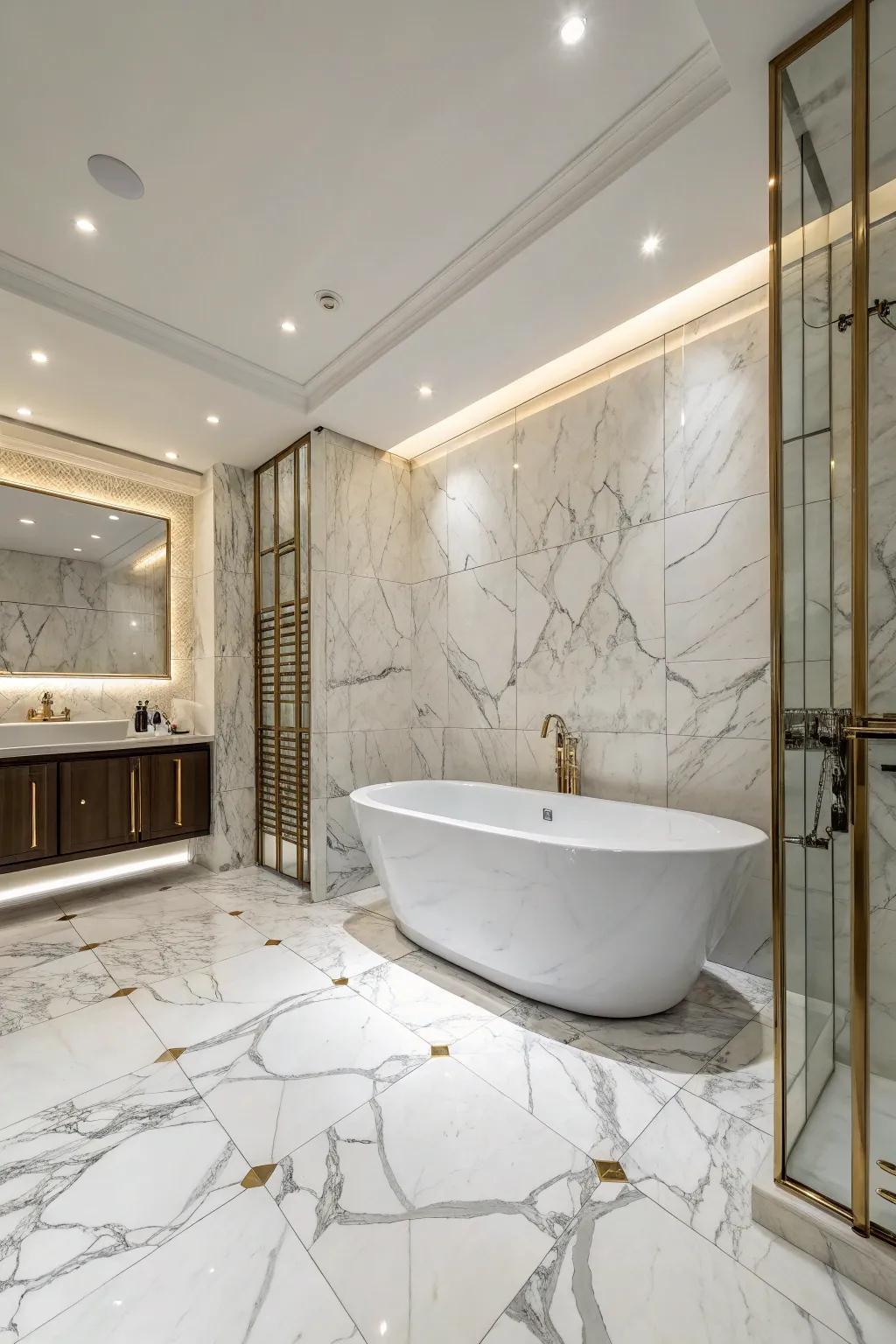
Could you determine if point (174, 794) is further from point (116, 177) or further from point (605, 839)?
point (116, 177)

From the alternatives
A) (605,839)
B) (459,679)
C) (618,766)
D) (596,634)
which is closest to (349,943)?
(605,839)

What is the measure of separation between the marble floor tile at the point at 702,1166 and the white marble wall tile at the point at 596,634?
1.45 m

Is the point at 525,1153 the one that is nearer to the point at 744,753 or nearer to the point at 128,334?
the point at 744,753

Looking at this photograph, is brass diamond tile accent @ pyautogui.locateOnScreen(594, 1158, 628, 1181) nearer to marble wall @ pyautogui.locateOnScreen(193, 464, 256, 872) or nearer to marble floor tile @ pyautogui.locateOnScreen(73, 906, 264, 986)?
marble floor tile @ pyautogui.locateOnScreen(73, 906, 264, 986)

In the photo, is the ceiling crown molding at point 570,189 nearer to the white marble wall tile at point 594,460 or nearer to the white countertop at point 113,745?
the white marble wall tile at point 594,460

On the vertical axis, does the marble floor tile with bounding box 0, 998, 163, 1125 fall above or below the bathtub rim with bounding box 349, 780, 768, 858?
below

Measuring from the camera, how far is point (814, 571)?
130cm

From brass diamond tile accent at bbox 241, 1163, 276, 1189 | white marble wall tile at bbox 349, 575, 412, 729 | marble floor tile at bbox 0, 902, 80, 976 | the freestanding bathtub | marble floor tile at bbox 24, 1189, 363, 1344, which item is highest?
white marble wall tile at bbox 349, 575, 412, 729

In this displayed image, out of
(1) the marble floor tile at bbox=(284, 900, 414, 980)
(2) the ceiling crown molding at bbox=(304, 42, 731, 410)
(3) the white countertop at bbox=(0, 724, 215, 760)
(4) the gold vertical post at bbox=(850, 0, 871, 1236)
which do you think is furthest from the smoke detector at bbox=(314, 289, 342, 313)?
(1) the marble floor tile at bbox=(284, 900, 414, 980)

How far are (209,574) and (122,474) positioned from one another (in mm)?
826

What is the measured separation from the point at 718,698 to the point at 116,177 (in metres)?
2.78

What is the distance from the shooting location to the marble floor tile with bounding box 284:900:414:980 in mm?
2439

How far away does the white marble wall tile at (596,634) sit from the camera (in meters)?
2.65

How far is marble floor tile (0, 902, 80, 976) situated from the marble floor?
141mm
